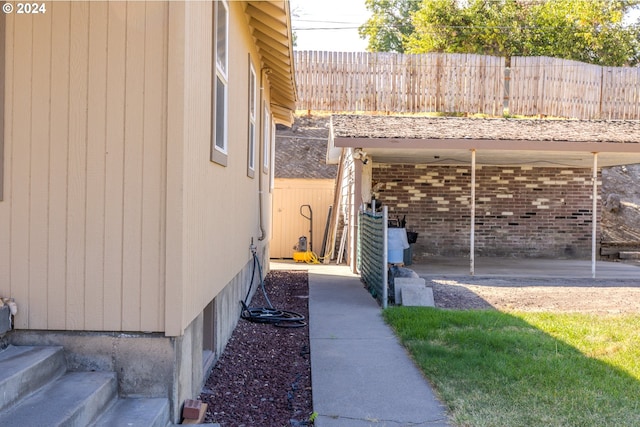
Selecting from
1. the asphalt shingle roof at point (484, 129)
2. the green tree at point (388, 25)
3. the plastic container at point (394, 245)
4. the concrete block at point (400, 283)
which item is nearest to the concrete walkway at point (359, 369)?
the concrete block at point (400, 283)

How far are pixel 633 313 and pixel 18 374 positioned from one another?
25.3ft

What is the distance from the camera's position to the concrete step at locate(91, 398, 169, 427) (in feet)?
11.2

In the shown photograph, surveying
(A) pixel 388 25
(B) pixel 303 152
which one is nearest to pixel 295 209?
(B) pixel 303 152

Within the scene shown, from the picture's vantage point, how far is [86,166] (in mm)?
3834

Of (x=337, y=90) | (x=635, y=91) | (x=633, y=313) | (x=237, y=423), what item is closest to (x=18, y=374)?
(x=237, y=423)

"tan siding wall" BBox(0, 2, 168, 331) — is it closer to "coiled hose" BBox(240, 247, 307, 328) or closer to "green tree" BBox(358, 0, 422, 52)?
"coiled hose" BBox(240, 247, 307, 328)

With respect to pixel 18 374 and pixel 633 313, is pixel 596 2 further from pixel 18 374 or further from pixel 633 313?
pixel 18 374

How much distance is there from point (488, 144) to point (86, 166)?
8.62 meters

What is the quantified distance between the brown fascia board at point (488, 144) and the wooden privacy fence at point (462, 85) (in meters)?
7.83

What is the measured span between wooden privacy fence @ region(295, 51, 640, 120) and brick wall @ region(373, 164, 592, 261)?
12.5 feet

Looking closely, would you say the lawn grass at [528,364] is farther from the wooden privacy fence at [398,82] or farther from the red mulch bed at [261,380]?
the wooden privacy fence at [398,82]

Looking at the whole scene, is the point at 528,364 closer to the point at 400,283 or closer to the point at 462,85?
the point at 400,283

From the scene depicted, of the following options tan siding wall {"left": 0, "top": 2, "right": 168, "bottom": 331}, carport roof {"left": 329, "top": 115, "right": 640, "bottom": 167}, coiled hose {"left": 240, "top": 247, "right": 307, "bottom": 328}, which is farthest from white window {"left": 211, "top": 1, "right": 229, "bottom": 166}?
carport roof {"left": 329, "top": 115, "right": 640, "bottom": 167}

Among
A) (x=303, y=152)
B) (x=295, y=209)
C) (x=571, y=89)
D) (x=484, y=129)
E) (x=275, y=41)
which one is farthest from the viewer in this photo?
(x=303, y=152)
